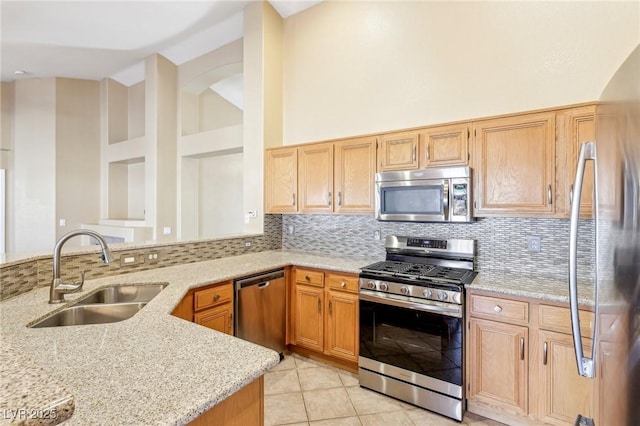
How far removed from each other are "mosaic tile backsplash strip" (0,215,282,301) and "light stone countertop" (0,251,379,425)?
14cm

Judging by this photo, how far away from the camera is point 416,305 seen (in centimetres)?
229

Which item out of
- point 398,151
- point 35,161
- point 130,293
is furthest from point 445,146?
point 35,161

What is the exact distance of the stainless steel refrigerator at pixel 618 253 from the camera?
739mm

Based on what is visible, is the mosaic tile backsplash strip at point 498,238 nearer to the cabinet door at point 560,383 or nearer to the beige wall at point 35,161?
the cabinet door at point 560,383

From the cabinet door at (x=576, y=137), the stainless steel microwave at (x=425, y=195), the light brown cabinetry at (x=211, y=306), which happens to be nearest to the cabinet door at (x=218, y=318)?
the light brown cabinetry at (x=211, y=306)

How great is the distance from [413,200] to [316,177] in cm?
108

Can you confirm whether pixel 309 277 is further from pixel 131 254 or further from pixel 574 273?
pixel 574 273

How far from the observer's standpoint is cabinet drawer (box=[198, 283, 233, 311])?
2.24m

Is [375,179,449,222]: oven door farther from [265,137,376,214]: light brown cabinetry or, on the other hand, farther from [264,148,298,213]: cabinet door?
[264,148,298,213]: cabinet door

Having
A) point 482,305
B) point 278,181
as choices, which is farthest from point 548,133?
point 278,181

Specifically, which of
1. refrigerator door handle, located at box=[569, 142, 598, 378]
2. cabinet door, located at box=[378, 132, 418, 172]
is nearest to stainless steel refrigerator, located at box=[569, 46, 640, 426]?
refrigerator door handle, located at box=[569, 142, 598, 378]

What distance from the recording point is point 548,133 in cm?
218

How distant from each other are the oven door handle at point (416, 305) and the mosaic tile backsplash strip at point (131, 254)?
1501 mm

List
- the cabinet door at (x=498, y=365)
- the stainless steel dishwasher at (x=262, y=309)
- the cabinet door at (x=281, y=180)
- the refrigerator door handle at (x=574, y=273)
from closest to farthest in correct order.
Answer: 1. the refrigerator door handle at (x=574, y=273)
2. the cabinet door at (x=498, y=365)
3. the stainless steel dishwasher at (x=262, y=309)
4. the cabinet door at (x=281, y=180)
